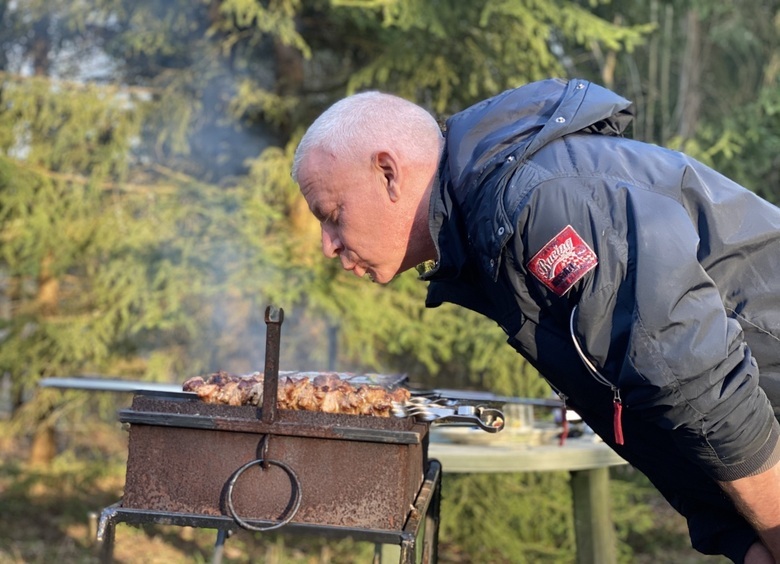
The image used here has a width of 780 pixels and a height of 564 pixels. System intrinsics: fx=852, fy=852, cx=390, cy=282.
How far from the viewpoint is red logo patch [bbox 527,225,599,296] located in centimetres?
146

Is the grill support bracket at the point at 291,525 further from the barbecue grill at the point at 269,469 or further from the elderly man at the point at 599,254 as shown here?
the elderly man at the point at 599,254

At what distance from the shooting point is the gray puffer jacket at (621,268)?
56.9 inches

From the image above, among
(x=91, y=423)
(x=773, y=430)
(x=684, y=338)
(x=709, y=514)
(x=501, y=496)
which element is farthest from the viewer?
(x=91, y=423)

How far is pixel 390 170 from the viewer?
1.76 meters

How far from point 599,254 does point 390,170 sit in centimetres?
50

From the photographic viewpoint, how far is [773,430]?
156 cm

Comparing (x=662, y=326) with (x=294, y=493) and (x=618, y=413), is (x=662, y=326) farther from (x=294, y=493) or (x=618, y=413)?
(x=294, y=493)

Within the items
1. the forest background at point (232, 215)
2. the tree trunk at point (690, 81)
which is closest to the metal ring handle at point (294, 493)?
the forest background at point (232, 215)

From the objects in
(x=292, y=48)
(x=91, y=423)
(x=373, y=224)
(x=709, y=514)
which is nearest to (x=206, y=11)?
(x=292, y=48)

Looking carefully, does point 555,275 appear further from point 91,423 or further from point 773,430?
point 91,423

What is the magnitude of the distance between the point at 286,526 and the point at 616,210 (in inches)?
43.0

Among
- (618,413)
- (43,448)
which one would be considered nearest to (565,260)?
(618,413)

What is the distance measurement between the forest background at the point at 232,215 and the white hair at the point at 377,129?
10.00 ft

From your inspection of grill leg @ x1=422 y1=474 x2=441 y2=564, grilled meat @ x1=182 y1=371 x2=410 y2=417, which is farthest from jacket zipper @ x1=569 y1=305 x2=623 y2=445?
grill leg @ x1=422 y1=474 x2=441 y2=564
